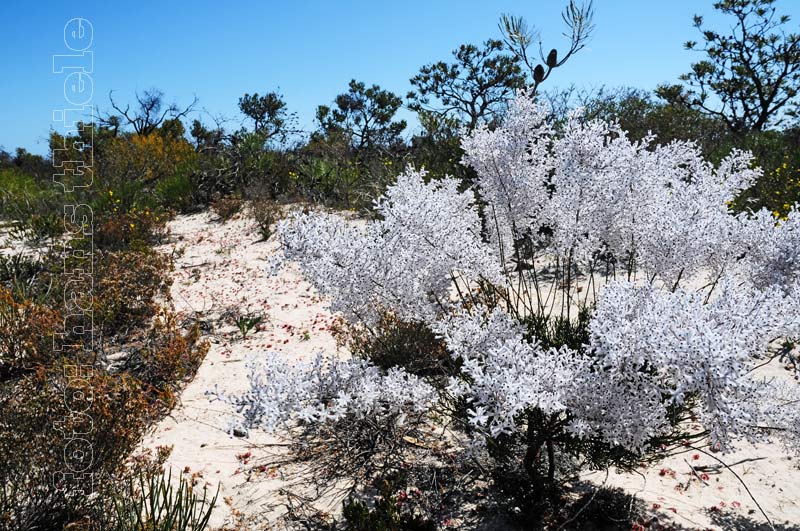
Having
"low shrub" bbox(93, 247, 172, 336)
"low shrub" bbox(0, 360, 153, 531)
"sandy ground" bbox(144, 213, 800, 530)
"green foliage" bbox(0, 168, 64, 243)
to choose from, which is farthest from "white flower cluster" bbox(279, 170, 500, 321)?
"green foliage" bbox(0, 168, 64, 243)

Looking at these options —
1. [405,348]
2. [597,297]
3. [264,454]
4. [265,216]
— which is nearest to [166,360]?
[264,454]

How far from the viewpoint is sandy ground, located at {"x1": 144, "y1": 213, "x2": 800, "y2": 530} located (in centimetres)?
321

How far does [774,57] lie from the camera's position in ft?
54.3

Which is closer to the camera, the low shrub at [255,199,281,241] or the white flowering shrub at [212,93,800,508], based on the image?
the white flowering shrub at [212,93,800,508]

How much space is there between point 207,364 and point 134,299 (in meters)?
1.58

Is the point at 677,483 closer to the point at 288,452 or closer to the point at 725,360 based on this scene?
the point at 725,360

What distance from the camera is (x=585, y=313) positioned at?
3219 millimetres

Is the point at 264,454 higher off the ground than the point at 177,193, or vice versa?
the point at 177,193

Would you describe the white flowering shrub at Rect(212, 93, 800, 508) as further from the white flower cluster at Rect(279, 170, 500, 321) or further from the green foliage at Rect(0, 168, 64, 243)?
the green foliage at Rect(0, 168, 64, 243)

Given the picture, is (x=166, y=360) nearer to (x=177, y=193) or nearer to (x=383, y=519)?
(x=383, y=519)

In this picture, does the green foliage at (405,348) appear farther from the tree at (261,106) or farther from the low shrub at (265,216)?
the tree at (261,106)

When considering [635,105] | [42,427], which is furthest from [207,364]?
[635,105]

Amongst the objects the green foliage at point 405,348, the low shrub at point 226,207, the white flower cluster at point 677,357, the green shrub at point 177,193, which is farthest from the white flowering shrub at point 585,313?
the green shrub at point 177,193

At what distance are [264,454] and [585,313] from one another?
2.54 m
